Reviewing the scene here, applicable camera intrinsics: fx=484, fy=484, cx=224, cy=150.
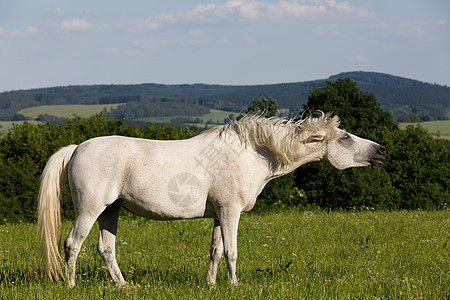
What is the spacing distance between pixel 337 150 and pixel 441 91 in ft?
572

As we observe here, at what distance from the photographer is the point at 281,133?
249 inches

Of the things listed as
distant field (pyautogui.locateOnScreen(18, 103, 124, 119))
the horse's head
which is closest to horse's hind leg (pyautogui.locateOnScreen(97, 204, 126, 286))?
the horse's head

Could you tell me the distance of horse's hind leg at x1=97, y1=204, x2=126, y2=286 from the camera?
6.24 m

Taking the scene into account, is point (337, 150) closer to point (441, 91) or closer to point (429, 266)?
point (429, 266)

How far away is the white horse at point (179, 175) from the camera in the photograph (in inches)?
228

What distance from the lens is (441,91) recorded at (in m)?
164

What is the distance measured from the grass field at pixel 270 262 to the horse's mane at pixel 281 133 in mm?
1472

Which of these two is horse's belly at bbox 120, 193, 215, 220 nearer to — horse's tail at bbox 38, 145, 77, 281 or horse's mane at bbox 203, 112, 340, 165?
horse's tail at bbox 38, 145, 77, 281

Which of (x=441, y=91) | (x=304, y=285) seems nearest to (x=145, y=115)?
(x=441, y=91)

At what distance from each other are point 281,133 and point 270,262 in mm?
2290

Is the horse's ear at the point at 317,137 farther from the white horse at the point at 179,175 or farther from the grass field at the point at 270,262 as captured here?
the grass field at the point at 270,262

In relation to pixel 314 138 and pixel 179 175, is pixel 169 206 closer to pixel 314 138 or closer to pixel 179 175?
pixel 179 175

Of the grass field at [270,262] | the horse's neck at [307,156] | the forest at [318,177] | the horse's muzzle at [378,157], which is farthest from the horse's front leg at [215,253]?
the forest at [318,177]

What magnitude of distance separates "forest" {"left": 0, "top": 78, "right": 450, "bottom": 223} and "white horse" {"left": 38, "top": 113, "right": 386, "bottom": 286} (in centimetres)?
915
